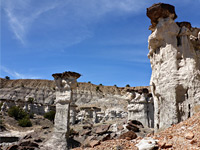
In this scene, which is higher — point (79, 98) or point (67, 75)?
point (79, 98)

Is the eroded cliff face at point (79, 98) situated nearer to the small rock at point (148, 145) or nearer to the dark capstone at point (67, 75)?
the dark capstone at point (67, 75)

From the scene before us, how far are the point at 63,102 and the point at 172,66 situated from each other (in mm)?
7511

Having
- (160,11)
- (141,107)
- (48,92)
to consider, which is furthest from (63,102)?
(48,92)

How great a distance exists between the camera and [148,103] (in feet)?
58.0

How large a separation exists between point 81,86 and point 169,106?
2339 inches

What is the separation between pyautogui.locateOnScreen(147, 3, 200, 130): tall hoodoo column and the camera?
22.1 ft

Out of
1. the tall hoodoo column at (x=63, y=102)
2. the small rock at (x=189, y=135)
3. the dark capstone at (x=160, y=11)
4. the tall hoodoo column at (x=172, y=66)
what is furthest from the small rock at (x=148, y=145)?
the tall hoodoo column at (x=63, y=102)

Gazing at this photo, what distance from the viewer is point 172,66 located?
23.5 ft

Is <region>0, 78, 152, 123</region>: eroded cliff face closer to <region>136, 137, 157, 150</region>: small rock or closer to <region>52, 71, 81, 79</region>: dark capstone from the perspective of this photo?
<region>52, 71, 81, 79</region>: dark capstone

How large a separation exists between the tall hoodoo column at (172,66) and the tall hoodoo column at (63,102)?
5.93 meters

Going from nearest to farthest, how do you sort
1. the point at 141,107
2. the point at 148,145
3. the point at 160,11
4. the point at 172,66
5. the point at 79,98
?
the point at 148,145, the point at 172,66, the point at 160,11, the point at 141,107, the point at 79,98

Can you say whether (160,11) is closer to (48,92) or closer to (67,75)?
(67,75)

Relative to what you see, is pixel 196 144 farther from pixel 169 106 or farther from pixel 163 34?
pixel 163 34

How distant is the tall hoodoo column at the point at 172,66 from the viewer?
6.73m
